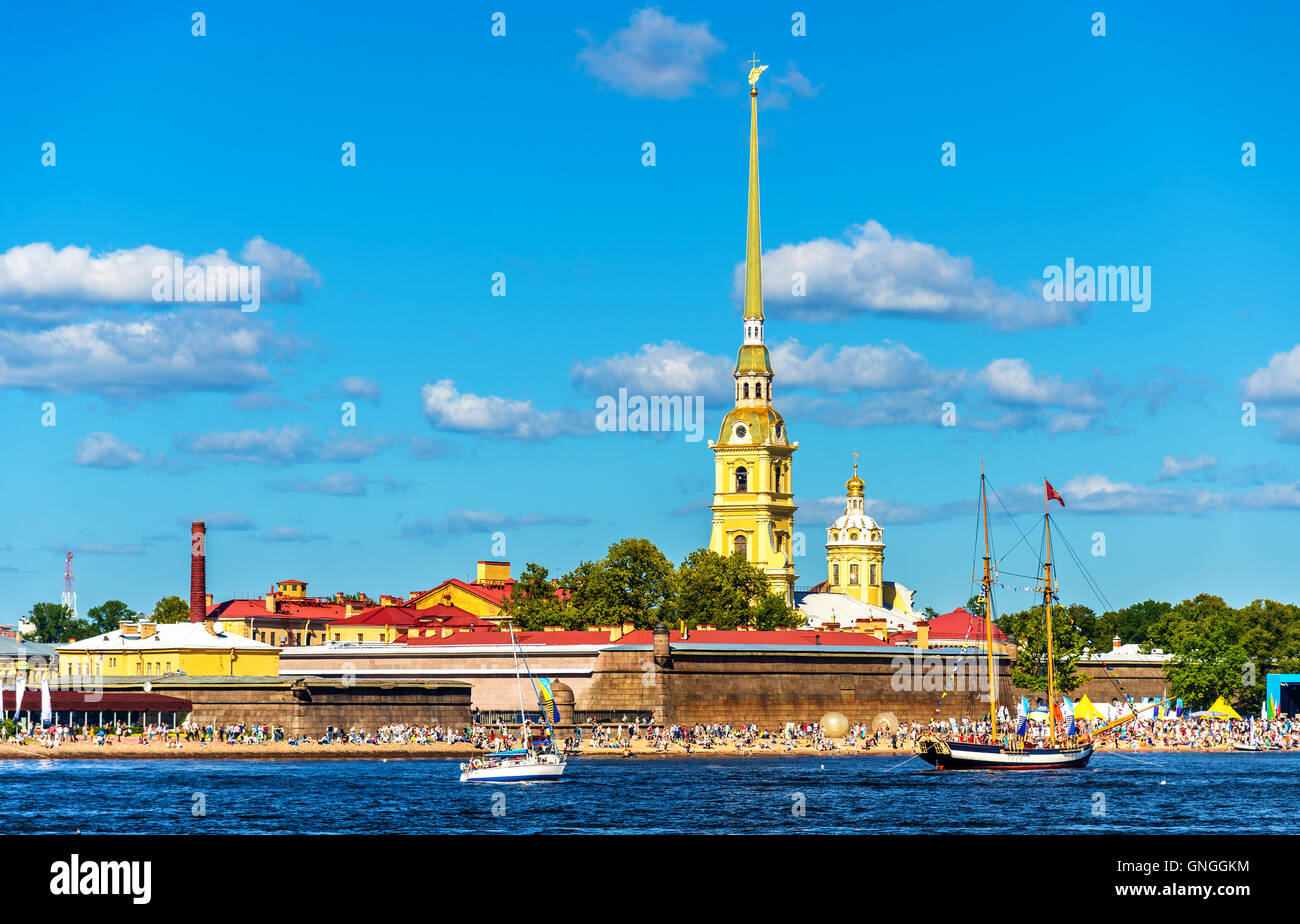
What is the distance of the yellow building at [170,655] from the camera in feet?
325

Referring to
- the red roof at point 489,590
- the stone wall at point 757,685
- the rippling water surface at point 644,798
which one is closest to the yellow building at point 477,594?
the red roof at point 489,590

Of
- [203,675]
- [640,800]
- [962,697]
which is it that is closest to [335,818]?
[640,800]

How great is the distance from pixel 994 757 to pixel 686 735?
2209 cm

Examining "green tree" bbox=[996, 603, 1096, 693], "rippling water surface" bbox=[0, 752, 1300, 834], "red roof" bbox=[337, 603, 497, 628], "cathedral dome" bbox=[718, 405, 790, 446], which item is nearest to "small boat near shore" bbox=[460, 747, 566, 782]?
"rippling water surface" bbox=[0, 752, 1300, 834]

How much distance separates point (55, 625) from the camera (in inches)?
7672

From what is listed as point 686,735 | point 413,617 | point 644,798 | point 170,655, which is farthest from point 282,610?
point 644,798

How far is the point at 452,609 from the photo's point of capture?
139 m

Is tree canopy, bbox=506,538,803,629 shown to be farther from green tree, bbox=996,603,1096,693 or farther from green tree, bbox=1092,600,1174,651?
green tree, bbox=1092,600,1174,651

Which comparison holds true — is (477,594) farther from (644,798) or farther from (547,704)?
(644,798)

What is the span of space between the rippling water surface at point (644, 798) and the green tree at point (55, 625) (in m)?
116

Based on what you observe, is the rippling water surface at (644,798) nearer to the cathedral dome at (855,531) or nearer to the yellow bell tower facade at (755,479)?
the yellow bell tower facade at (755,479)
